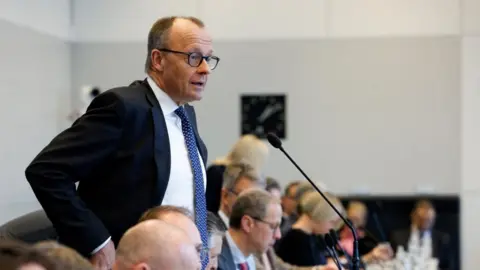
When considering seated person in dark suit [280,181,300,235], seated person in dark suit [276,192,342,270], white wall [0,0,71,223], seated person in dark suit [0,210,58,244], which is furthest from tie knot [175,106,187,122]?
white wall [0,0,71,223]

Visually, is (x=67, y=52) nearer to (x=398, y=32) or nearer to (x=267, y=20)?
(x=267, y=20)

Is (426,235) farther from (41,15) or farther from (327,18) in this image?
(41,15)

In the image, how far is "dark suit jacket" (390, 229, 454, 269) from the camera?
267 inches

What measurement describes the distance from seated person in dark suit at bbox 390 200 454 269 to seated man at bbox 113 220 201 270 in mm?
5183

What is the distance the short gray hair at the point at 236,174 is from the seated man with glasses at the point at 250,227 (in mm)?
453

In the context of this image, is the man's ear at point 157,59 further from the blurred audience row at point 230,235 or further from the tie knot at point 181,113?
the blurred audience row at point 230,235

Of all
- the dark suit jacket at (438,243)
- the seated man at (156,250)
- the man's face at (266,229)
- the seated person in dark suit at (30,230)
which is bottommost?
the dark suit jacket at (438,243)

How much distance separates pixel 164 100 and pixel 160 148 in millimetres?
149

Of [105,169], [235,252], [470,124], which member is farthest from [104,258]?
[470,124]

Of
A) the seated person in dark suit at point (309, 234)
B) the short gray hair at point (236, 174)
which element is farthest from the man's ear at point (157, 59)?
the seated person in dark suit at point (309, 234)

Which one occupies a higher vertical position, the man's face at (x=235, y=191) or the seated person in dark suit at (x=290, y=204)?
the man's face at (x=235, y=191)

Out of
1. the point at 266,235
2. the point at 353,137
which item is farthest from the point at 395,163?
the point at 266,235

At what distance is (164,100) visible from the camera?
2113mm

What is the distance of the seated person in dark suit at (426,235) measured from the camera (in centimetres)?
665
